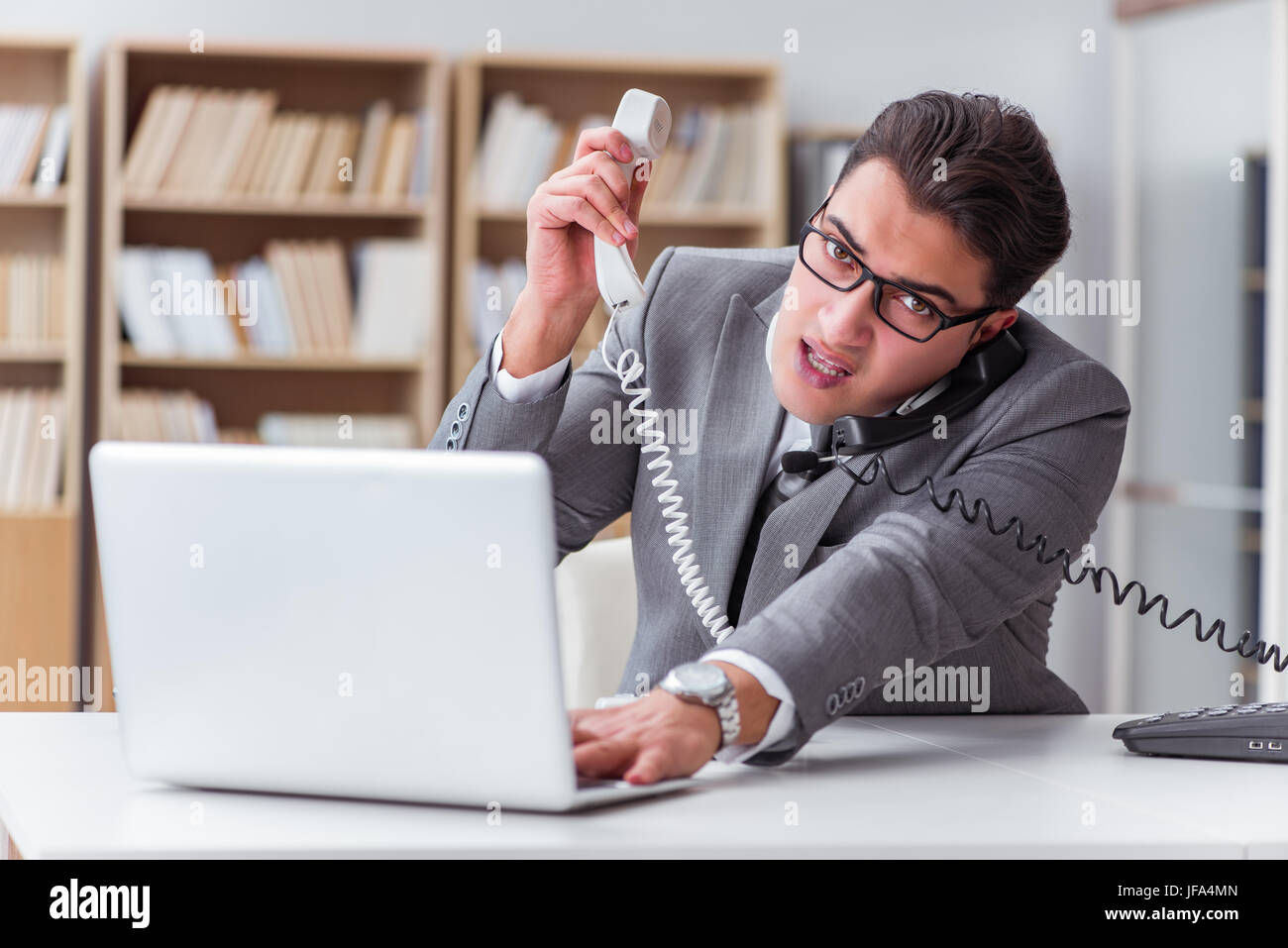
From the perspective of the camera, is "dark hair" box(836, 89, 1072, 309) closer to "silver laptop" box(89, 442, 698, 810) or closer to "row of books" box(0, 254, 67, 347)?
"silver laptop" box(89, 442, 698, 810)

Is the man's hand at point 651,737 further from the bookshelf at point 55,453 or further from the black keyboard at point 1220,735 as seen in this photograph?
the bookshelf at point 55,453

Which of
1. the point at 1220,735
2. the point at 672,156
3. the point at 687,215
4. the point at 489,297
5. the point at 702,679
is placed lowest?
the point at 1220,735

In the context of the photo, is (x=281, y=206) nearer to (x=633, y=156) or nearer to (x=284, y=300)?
(x=284, y=300)

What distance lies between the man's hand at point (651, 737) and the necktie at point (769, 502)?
0.45 meters

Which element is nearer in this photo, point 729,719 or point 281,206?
point 729,719

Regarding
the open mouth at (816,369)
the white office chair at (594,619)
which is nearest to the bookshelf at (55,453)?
the white office chair at (594,619)

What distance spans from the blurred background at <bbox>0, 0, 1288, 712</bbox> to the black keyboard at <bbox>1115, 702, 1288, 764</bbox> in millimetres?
2660

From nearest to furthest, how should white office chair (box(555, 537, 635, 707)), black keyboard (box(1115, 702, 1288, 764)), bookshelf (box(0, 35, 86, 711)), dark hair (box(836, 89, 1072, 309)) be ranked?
1. black keyboard (box(1115, 702, 1288, 764))
2. dark hair (box(836, 89, 1072, 309))
3. white office chair (box(555, 537, 635, 707))
4. bookshelf (box(0, 35, 86, 711))

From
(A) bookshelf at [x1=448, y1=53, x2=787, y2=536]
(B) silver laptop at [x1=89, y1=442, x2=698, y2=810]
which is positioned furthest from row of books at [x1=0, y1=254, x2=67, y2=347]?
(B) silver laptop at [x1=89, y1=442, x2=698, y2=810]

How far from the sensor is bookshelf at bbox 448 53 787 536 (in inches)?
152

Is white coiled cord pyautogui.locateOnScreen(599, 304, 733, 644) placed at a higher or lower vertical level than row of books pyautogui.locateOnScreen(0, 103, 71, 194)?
lower

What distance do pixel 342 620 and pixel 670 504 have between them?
0.74 metres

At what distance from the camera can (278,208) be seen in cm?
375

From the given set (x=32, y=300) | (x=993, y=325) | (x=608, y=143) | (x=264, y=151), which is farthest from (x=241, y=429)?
(x=993, y=325)
